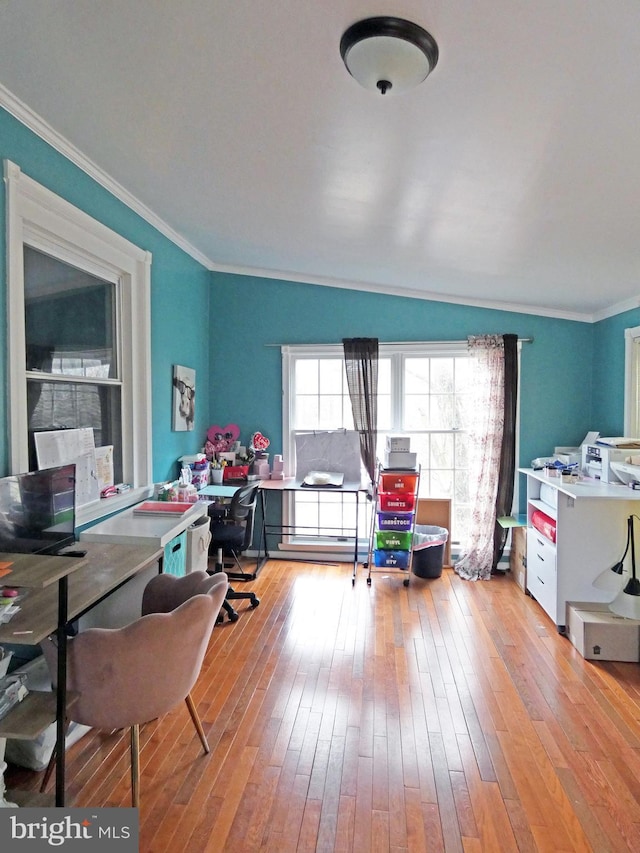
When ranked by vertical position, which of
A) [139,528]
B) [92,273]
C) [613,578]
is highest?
[92,273]

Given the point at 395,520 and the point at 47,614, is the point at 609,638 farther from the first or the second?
the point at 47,614

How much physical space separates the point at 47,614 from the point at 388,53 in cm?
202

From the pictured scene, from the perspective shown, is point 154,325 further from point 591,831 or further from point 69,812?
point 591,831

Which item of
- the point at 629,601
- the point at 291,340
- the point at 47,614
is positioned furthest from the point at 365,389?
the point at 47,614

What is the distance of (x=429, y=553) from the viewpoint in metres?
4.14

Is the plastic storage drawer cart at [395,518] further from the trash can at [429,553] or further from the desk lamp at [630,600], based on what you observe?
the desk lamp at [630,600]

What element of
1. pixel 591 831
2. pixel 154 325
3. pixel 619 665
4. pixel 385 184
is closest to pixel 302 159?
pixel 385 184

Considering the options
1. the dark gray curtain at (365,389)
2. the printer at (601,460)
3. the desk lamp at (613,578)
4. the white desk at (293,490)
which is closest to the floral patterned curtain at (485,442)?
the printer at (601,460)

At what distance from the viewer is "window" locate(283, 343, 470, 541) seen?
4.49m

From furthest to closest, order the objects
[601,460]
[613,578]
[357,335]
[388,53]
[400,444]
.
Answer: [357,335], [400,444], [601,460], [613,578], [388,53]

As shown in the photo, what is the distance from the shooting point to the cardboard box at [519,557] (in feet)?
12.8

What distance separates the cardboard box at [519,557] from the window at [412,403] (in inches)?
18.2

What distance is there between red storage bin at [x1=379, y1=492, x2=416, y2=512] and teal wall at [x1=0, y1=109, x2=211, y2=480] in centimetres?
175

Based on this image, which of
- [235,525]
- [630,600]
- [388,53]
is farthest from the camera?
[235,525]
